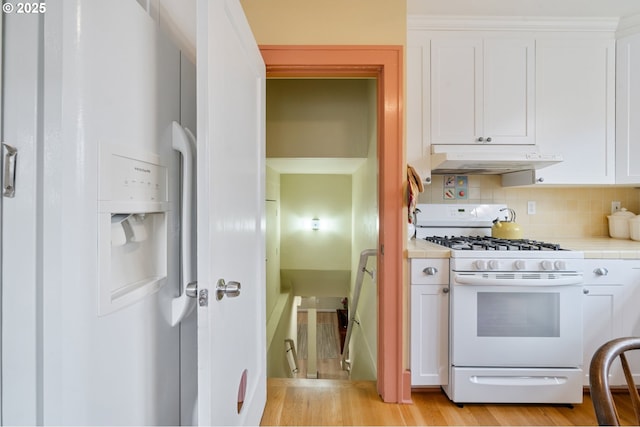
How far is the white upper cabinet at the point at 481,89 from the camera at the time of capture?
Answer: 2002 millimetres

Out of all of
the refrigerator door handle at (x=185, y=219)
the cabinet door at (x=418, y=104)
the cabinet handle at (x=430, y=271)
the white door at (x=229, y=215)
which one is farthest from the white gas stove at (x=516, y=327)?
the refrigerator door handle at (x=185, y=219)

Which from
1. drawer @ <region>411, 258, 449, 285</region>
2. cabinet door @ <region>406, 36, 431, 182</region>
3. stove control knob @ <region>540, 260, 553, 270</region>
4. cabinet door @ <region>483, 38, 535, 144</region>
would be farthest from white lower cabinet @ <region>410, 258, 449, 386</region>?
cabinet door @ <region>483, 38, 535, 144</region>

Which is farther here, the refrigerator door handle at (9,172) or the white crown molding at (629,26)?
the white crown molding at (629,26)

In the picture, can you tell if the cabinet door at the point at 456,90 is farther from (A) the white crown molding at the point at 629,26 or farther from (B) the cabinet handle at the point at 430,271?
(A) the white crown molding at the point at 629,26

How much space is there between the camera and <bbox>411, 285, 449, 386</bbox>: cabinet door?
1.73 meters

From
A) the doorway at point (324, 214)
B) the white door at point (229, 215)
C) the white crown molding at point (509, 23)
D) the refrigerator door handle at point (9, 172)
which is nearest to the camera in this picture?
the refrigerator door handle at point (9, 172)

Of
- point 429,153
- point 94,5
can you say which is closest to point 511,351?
point 429,153

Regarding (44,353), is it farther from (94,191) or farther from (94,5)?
(94,5)

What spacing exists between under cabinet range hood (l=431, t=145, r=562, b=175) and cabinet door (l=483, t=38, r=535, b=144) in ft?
0.26

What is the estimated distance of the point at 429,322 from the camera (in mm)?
1733

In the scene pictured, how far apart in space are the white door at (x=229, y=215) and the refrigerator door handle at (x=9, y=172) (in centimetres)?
35

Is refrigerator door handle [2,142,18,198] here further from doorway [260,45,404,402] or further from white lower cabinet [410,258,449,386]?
white lower cabinet [410,258,449,386]

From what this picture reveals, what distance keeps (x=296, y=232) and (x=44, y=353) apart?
13.6 feet

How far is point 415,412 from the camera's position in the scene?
5.39 feet
